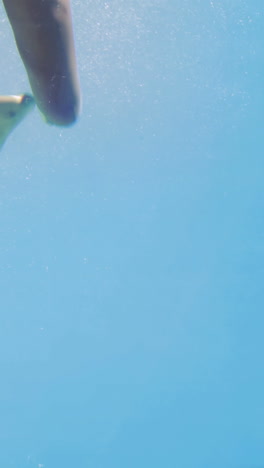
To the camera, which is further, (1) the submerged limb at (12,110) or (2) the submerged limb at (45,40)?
(1) the submerged limb at (12,110)

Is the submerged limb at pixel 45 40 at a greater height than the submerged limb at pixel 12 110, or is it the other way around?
the submerged limb at pixel 12 110

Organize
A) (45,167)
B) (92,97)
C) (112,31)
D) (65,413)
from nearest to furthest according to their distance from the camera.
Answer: (112,31)
(92,97)
(45,167)
(65,413)

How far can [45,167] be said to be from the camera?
35.6 ft

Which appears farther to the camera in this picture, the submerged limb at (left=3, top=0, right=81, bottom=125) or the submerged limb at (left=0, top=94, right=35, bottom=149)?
the submerged limb at (left=0, top=94, right=35, bottom=149)

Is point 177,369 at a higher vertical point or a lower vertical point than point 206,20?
lower

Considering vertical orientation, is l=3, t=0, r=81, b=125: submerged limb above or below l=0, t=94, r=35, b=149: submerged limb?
below

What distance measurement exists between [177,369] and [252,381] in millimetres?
2540

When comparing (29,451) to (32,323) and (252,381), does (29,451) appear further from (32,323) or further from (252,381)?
(252,381)

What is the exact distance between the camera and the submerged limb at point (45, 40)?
98.8 inches

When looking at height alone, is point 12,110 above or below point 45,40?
above

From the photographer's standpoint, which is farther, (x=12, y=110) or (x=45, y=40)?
(x=12, y=110)

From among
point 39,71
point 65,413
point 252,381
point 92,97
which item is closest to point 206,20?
point 92,97

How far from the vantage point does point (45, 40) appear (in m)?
2.61

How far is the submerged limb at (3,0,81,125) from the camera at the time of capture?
8.23ft
